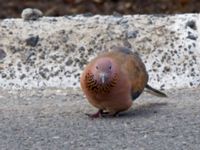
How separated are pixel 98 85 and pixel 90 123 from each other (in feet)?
1.06

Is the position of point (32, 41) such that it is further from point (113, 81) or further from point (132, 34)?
point (113, 81)

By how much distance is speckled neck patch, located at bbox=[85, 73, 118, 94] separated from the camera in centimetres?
789

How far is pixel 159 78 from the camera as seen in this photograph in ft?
32.7

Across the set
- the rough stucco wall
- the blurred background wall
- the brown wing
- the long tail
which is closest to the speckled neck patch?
the brown wing

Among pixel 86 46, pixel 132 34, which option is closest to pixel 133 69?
pixel 86 46

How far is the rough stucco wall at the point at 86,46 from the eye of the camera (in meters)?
9.97

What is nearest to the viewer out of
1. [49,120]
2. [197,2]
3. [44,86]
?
[49,120]

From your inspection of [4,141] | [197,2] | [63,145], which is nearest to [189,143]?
[63,145]

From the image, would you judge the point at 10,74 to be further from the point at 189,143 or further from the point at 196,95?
the point at 189,143

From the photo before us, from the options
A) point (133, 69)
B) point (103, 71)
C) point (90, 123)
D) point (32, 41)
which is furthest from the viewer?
point (32, 41)

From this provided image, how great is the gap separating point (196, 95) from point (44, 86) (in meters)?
1.50

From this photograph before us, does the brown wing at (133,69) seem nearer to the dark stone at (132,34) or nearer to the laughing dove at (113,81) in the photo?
the laughing dove at (113,81)

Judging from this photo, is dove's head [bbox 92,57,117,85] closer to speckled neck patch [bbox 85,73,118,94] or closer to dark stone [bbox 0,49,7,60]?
speckled neck patch [bbox 85,73,118,94]

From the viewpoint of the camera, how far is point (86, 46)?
408 inches
